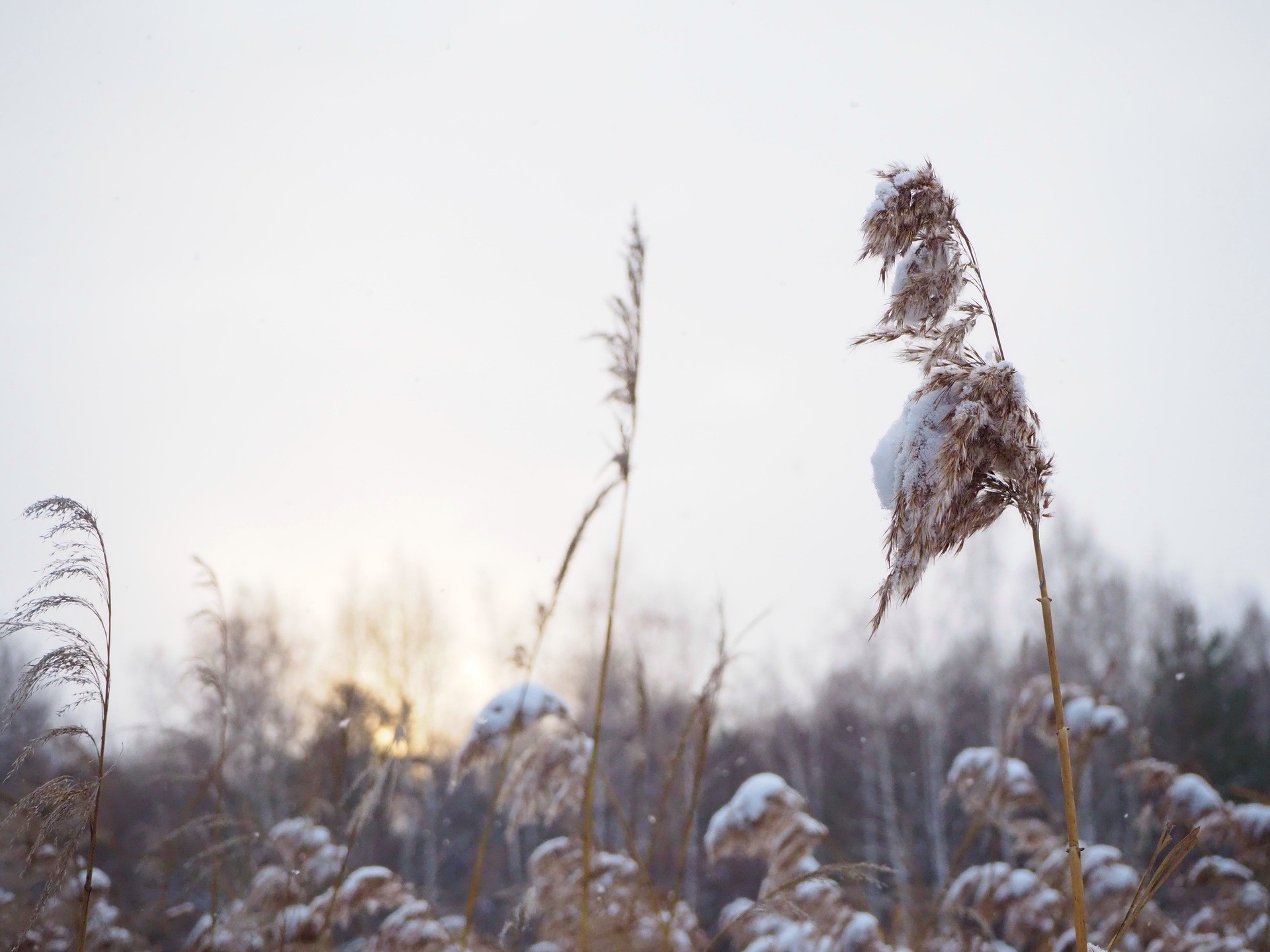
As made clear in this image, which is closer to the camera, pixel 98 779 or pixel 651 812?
pixel 98 779

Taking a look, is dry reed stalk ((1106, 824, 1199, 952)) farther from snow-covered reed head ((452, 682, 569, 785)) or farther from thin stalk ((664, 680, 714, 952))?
snow-covered reed head ((452, 682, 569, 785))

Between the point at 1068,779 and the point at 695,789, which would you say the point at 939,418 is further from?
the point at 695,789

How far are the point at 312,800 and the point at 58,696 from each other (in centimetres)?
147

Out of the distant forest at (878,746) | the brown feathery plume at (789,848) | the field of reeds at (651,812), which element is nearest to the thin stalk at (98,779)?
the field of reeds at (651,812)

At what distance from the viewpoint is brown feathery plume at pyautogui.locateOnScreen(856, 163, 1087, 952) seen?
5.55 ft

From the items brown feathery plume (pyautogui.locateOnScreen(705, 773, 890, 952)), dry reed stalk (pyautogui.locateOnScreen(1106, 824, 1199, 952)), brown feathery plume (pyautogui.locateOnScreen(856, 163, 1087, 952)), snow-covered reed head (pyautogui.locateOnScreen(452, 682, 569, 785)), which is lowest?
brown feathery plume (pyautogui.locateOnScreen(705, 773, 890, 952))

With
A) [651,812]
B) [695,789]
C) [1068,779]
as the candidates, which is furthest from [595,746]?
[651,812]

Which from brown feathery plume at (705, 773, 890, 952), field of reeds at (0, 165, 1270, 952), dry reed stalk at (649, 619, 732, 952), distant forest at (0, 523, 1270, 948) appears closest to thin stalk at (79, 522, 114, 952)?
field of reeds at (0, 165, 1270, 952)

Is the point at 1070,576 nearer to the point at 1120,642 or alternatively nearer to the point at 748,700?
the point at 1120,642

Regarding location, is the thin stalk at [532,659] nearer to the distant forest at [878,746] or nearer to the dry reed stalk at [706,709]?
the dry reed stalk at [706,709]

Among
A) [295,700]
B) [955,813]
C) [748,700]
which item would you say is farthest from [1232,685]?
[295,700]

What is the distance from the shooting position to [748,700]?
29.8 meters

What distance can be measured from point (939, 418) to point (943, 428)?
1.0 inches

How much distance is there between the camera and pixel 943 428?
1781 mm
